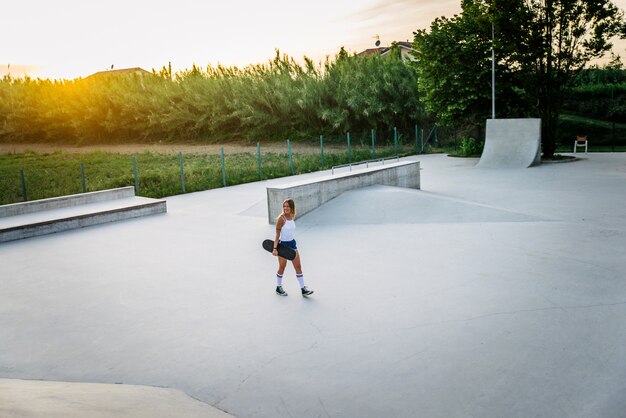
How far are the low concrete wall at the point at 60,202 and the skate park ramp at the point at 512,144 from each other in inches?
590

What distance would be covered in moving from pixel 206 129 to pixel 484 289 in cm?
4340

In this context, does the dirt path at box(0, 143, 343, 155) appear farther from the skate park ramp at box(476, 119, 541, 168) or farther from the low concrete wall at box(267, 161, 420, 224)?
the low concrete wall at box(267, 161, 420, 224)

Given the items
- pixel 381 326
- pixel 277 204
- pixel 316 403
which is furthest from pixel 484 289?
pixel 277 204

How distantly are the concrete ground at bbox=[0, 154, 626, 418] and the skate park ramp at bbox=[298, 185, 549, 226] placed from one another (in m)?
0.08

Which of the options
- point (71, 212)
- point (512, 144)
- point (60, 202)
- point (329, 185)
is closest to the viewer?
point (329, 185)

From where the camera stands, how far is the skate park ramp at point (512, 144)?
22312 millimetres

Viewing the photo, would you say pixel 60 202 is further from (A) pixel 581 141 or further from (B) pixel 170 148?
(B) pixel 170 148

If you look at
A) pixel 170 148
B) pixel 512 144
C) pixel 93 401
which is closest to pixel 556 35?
pixel 512 144

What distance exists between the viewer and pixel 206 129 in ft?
156

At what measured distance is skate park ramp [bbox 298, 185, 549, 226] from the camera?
11.0 meters

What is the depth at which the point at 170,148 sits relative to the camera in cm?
4331

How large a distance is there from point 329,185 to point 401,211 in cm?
204

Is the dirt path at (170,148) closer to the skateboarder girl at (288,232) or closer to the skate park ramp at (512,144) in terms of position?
the skate park ramp at (512,144)

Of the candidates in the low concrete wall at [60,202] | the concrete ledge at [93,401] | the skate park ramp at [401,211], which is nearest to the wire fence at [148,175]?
the low concrete wall at [60,202]
